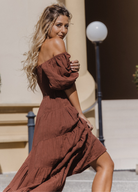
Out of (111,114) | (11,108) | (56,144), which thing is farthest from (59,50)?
(111,114)

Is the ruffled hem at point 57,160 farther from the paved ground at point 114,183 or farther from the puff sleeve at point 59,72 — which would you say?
the paved ground at point 114,183

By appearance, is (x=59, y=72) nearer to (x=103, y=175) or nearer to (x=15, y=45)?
(x=103, y=175)

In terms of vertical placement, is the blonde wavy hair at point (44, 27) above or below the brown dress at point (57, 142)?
above

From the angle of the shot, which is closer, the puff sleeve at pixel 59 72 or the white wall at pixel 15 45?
the puff sleeve at pixel 59 72

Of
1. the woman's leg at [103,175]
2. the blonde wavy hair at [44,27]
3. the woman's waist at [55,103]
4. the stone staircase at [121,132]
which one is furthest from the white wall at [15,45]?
the woman's leg at [103,175]

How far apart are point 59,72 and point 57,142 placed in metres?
0.50

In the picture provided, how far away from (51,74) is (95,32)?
466 centimetres

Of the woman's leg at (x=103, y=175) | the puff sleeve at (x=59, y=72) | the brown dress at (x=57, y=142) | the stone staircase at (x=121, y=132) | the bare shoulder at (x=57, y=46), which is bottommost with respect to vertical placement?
the stone staircase at (x=121, y=132)

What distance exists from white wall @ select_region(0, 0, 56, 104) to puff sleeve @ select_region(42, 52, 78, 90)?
4455 millimetres

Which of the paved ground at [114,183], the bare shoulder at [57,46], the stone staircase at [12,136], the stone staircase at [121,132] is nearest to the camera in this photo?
the bare shoulder at [57,46]

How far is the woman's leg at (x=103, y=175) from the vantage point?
2338 mm

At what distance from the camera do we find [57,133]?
2.36 meters

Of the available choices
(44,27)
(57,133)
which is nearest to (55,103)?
(57,133)

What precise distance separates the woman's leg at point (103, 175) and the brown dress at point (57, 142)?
0.05m
